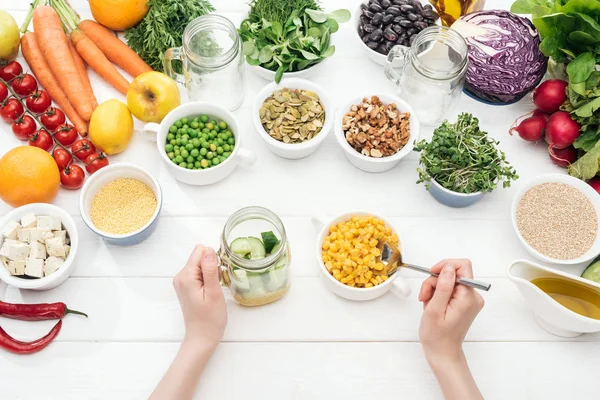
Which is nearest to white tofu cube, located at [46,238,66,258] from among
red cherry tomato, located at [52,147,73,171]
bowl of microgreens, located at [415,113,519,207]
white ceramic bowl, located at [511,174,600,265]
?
red cherry tomato, located at [52,147,73,171]

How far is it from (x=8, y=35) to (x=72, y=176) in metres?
0.48

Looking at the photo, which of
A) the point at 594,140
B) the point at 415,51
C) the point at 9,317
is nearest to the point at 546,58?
the point at 594,140

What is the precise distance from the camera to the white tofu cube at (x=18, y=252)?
1383 millimetres

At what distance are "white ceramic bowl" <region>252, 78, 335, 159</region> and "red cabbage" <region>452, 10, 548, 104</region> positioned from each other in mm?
421

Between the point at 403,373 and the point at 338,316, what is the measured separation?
20 centimetres

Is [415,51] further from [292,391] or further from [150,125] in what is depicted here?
[292,391]

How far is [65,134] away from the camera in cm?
160

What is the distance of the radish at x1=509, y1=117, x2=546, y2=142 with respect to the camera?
1.62 meters

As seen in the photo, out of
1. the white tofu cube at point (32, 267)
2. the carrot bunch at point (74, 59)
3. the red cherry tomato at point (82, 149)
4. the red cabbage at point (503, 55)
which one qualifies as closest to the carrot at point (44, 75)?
the carrot bunch at point (74, 59)

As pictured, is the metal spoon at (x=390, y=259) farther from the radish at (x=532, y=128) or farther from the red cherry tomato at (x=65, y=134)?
the red cherry tomato at (x=65, y=134)

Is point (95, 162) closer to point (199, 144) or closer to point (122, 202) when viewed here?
point (122, 202)

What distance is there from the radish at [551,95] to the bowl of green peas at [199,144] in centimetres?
79

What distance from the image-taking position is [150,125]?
1.57m

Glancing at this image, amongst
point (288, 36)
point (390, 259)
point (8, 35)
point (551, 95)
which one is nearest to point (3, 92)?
point (8, 35)
